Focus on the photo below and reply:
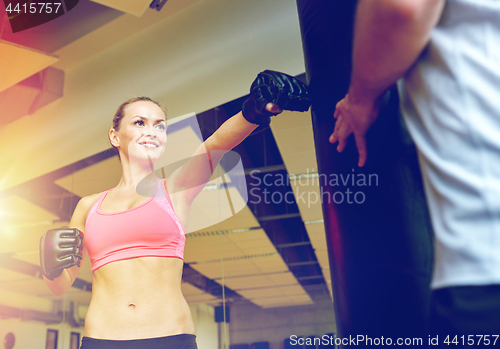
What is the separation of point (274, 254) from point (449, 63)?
2.50 metres

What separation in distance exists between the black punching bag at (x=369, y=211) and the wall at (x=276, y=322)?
151 centimetres

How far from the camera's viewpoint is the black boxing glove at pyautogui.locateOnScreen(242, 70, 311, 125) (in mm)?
961

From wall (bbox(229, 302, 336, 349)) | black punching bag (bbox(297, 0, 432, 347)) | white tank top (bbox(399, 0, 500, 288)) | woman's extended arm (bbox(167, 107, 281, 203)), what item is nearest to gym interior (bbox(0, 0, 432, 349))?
wall (bbox(229, 302, 336, 349))

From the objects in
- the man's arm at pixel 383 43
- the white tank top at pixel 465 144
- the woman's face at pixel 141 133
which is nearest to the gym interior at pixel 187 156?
the woman's face at pixel 141 133

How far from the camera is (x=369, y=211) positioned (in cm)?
70

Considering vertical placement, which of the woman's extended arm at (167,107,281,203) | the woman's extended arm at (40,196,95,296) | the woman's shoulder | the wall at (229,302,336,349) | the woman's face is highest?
the woman's face

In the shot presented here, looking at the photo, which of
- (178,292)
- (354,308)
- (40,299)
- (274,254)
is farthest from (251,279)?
(354,308)

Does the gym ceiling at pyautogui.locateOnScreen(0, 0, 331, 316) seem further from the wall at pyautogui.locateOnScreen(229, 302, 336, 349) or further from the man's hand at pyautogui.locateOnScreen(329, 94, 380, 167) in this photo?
the man's hand at pyautogui.locateOnScreen(329, 94, 380, 167)

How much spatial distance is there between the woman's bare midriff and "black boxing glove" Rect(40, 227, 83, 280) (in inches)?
6.4

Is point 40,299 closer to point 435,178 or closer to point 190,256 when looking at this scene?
point 190,256

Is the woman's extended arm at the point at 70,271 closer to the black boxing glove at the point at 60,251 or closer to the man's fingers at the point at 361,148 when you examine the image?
the black boxing glove at the point at 60,251

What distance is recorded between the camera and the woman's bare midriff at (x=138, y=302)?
107 centimetres

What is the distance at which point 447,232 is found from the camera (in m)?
0.43

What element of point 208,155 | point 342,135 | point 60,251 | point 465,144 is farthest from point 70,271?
point 465,144
